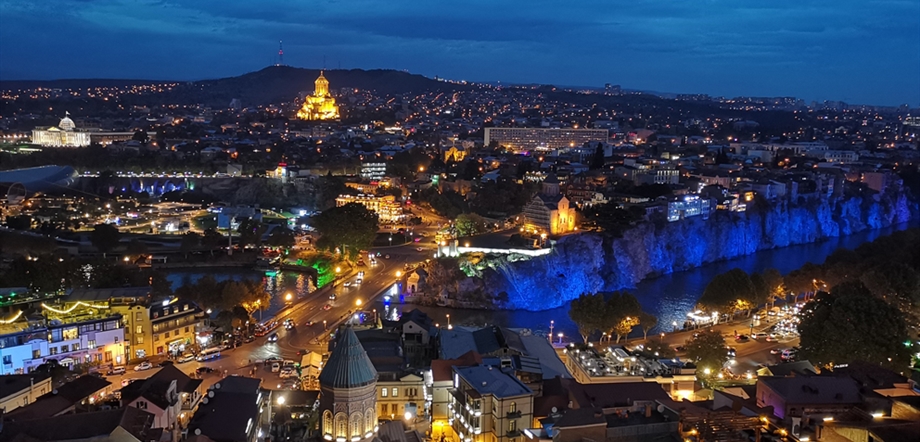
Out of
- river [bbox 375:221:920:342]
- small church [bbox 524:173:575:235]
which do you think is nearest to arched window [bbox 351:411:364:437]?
river [bbox 375:221:920:342]

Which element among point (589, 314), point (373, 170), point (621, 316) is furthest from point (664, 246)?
point (373, 170)

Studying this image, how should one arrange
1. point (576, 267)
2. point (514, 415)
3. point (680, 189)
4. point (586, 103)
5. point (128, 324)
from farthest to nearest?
point (586, 103) < point (680, 189) < point (576, 267) < point (128, 324) < point (514, 415)

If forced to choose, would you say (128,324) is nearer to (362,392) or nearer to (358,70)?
(362,392)

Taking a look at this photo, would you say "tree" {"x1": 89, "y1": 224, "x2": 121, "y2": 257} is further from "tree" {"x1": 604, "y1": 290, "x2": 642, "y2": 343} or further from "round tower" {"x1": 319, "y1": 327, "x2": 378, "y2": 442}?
"round tower" {"x1": 319, "y1": 327, "x2": 378, "y2": 442}

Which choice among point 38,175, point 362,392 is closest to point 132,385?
point 362,392

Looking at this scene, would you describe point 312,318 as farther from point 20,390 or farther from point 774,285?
Result: point 774,285

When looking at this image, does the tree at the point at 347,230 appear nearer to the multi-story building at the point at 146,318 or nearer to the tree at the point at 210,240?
the tree at the point at 210,240

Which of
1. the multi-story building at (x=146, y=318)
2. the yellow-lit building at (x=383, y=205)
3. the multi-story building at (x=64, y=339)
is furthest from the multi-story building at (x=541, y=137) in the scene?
the multi-story building at (x=64, y=339)
